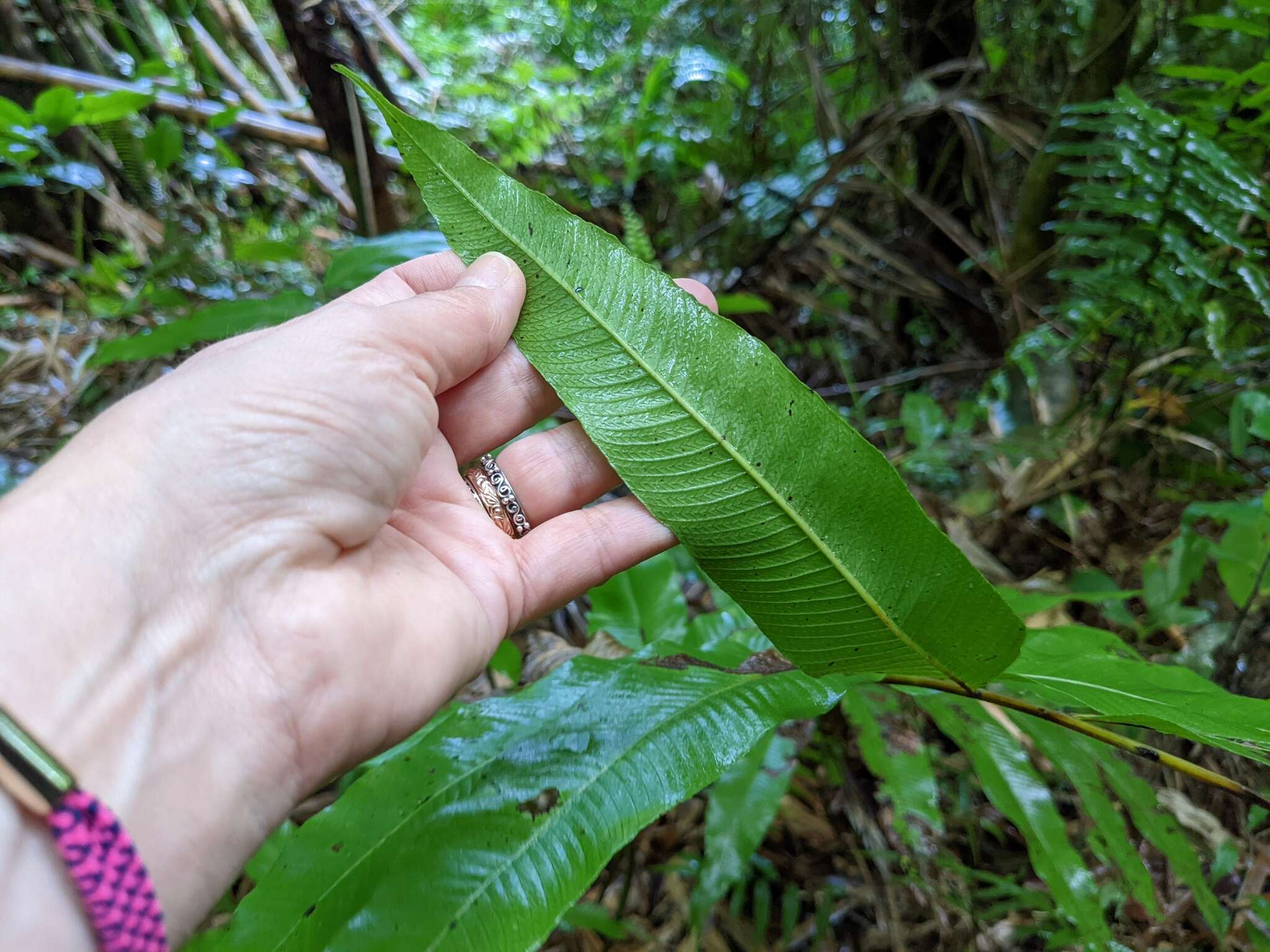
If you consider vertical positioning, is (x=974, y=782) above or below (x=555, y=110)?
below

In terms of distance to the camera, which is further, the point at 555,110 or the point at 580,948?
the point at 555,110

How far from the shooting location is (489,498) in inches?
42.8

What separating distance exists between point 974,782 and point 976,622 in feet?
3.79

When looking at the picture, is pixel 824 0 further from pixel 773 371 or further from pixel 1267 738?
pixel 1267 738

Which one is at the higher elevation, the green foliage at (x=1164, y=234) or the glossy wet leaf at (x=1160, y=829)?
the green foliage at (x=1164, y=234)

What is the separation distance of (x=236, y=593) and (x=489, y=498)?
39cm

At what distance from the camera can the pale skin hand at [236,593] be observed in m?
0.68

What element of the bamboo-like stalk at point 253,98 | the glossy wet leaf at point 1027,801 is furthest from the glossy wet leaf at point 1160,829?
the bamboo-like stalk at point 253,98

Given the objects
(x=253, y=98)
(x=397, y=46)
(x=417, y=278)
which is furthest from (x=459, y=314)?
(x=397, y=46)

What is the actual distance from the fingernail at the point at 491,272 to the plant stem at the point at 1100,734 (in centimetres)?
67

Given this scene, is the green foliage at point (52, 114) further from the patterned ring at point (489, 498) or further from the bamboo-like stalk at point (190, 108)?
the patterned ring at point (489, 498)

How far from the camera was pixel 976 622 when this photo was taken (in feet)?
2.24

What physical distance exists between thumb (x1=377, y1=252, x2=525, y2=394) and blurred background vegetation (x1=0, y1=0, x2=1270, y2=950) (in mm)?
635

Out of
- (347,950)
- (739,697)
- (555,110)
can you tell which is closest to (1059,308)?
(739,697)
